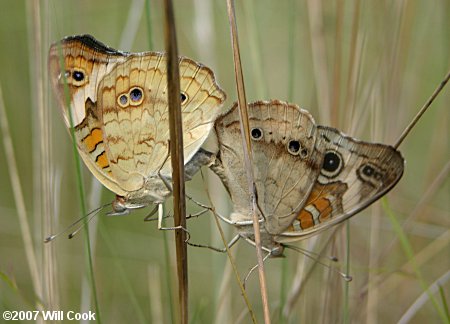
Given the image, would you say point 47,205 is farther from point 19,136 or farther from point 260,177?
point 19,136

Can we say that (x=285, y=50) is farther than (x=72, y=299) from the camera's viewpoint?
Yes

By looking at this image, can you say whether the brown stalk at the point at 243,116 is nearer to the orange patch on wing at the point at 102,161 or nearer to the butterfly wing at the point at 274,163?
the butterfly wing at the point at 274,163

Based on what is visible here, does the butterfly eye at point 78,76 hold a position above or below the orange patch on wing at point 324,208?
above

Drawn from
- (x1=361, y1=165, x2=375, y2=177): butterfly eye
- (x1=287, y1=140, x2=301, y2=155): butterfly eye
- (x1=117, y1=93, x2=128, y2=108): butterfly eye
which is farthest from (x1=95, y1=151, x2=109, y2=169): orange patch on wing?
(x1=361, y1=165, x2=375, y2=177): butterfly eye

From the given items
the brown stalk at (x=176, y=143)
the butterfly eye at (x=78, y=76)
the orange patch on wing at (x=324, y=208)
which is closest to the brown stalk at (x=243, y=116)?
the brown stalk at (x=176, y=143)

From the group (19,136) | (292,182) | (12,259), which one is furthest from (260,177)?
(19,136)

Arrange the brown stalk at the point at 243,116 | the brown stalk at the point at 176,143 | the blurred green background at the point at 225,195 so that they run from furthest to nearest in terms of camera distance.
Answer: the blurred green background at the point at 225,195 < the brown stalk at the point at 243,116 < the brown stalk at the point at 176,143
